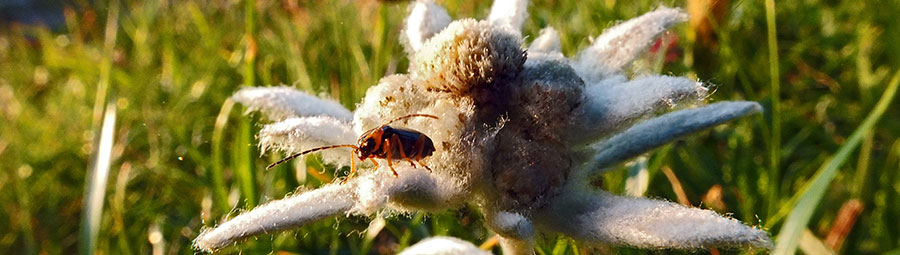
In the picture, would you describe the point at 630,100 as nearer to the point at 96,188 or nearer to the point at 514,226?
the point at 514,226

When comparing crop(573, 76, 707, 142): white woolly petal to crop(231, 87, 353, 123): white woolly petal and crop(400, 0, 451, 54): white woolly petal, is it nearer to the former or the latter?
crop(400, 0, 451, 54): white woolly petal

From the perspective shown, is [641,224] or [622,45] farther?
[622,45]

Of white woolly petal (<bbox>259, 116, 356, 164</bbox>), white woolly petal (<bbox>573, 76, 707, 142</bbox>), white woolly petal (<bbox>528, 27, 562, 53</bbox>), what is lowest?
white woolly petal (<bbox>573, 76, 707, 142</bbox>)

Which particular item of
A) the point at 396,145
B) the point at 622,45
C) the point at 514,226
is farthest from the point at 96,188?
the point at 622,45

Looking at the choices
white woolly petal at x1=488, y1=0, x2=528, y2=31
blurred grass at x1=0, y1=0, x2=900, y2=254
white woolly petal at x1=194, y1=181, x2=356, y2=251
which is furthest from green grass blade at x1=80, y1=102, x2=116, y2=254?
white woolly petal at x1=488, y1=0, x2=528, y2=31

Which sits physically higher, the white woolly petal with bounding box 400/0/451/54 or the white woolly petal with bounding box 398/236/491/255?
the white woolly petal with bounding box 400/0/451/54

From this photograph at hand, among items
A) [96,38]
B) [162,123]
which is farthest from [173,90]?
[96,38]
